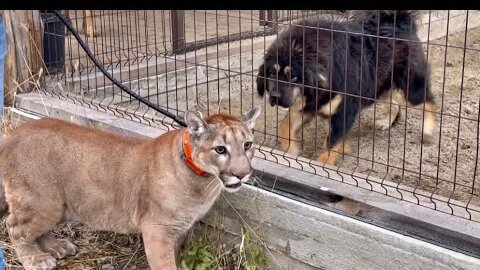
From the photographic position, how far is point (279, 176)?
4.25 meters

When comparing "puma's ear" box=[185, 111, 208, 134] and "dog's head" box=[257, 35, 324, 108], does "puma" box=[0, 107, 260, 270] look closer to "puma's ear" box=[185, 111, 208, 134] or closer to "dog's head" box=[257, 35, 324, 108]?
"puma's ear" box=[185, 111, 208, 134]

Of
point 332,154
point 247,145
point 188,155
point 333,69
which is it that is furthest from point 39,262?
point 333,69

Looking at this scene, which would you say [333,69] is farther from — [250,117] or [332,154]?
[250,117]

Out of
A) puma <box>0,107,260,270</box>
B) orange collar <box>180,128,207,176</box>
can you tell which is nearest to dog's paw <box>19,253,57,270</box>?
puma <box>0,107,260,270</box>

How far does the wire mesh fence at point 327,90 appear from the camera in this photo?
16.5 feet

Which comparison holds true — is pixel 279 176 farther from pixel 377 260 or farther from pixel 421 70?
pixel 421 70

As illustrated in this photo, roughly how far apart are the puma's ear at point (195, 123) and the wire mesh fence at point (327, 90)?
0.97 m

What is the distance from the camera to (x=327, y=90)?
4676mm

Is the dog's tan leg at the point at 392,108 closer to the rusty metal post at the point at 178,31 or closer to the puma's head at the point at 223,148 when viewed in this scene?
the rusty metal post at the point at 178,31

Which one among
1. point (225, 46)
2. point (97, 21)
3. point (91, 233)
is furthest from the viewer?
point (97, 21)

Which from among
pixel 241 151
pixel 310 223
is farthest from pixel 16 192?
pixel 310 223

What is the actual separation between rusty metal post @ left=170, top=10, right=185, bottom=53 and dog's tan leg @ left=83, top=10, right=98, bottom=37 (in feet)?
2.60

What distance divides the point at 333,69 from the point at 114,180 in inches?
84.9

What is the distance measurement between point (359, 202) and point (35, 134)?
194 cm
